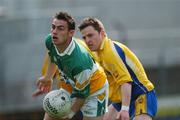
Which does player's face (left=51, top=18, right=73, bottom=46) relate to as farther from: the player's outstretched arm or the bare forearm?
the bare forearm

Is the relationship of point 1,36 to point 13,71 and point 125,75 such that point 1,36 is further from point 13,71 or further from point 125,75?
point 125,75

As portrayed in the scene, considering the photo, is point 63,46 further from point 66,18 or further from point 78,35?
point 78,35

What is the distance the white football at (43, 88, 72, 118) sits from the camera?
10.3m

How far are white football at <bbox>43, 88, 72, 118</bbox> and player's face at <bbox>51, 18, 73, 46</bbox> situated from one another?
792 millimetres

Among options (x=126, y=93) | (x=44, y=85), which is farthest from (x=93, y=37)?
(x=44, y=85)

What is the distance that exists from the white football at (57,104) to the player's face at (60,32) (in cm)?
79

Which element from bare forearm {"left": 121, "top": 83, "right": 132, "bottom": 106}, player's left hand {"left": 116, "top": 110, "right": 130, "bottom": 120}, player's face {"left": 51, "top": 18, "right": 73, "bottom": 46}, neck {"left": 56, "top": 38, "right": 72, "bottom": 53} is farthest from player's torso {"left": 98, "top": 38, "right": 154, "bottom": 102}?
player's face {"left": 51, "top": 18, "right": 73, "bottom": 46}

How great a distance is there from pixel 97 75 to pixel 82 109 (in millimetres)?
512

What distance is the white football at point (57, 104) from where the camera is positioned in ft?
33.9

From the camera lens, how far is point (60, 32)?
996 centimetres

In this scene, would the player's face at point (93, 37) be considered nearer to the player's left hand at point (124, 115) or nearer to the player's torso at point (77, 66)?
the player's torso at point (77, 66)

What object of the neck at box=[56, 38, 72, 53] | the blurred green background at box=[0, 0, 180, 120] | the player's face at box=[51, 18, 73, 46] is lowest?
the blurred green background at box=[0, 0, 180, 120]

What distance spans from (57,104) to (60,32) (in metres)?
0.98

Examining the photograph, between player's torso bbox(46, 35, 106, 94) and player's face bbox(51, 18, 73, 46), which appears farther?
player's torso bbox(46, 35, 106, 94)
